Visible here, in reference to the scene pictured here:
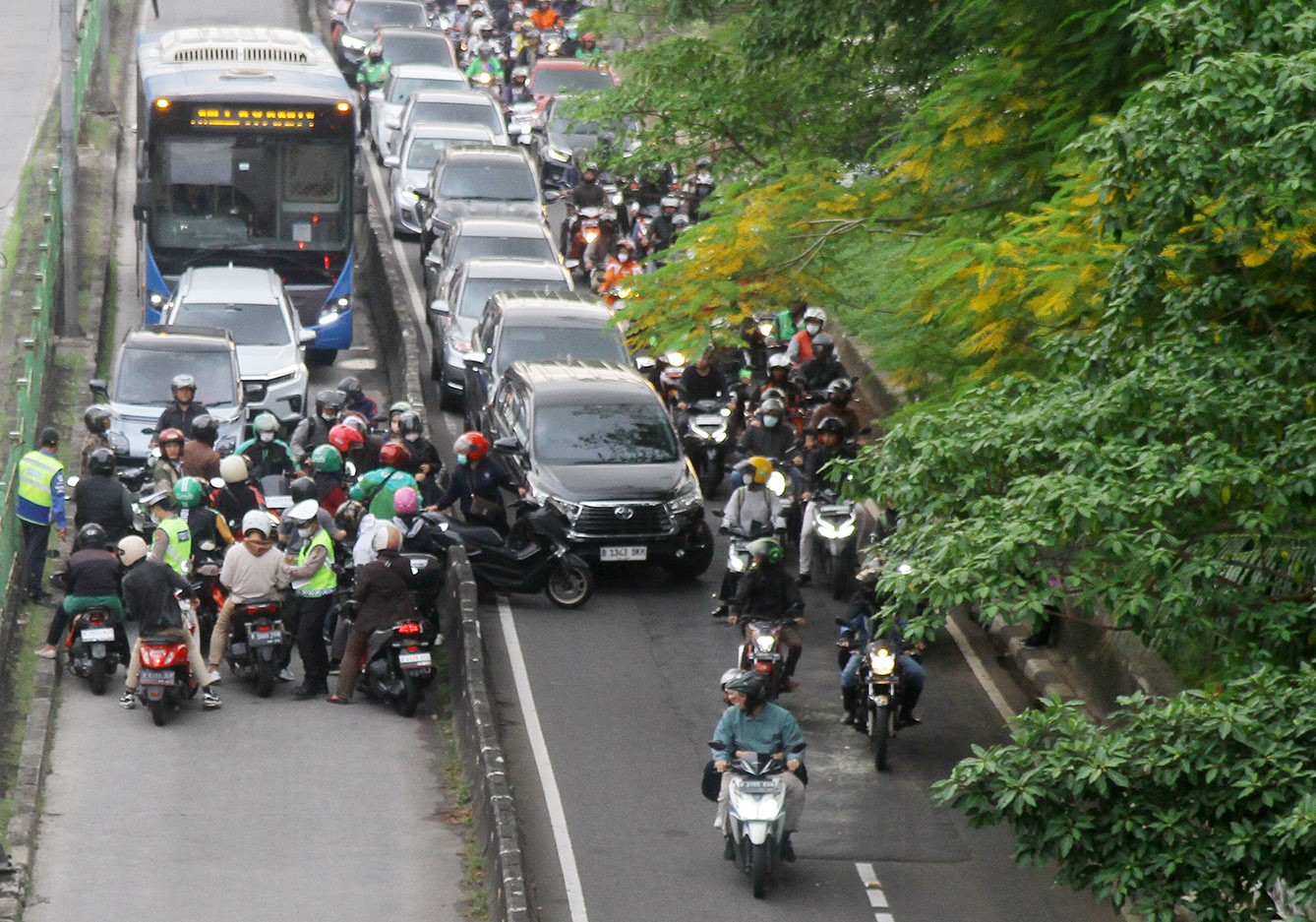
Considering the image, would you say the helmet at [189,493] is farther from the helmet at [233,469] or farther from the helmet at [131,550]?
the helmet at [131,550]

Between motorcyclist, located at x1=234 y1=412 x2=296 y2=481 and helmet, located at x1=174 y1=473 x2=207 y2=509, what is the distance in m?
1.72

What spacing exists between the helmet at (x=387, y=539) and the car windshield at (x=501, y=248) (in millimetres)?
12846

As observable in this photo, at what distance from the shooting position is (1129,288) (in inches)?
→ 386

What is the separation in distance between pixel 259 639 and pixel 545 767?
8.74ft

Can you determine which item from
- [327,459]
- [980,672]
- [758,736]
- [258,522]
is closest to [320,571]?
[258,522]

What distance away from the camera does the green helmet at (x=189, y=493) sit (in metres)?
16.8

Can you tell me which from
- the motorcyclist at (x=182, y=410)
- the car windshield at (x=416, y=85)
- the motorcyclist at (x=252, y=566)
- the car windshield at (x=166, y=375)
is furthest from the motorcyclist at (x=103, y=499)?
the car windshield at (x=416, y=85)

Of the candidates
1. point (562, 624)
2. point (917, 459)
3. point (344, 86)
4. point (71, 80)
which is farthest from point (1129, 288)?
point (71, 80)

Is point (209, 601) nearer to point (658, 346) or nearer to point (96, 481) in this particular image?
point (96, 481)

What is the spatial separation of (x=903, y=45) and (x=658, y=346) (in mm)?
6428

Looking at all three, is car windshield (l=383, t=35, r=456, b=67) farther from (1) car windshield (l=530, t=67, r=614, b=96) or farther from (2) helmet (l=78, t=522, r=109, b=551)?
(2) helmet (l=78, t=522, r=109, b=551)

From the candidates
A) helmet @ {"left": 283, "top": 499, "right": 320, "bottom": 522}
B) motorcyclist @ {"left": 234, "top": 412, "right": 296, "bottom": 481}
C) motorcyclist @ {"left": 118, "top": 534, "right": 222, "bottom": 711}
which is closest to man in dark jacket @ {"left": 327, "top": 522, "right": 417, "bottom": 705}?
helmet @ {"left": 283, "top": 499, "right": 320, "bottom": 522}

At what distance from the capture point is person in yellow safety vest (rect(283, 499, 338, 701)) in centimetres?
1592

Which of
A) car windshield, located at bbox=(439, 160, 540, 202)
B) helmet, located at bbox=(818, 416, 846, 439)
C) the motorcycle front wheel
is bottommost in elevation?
car windshield, located at bbox=(439, 160, 540, 202)
